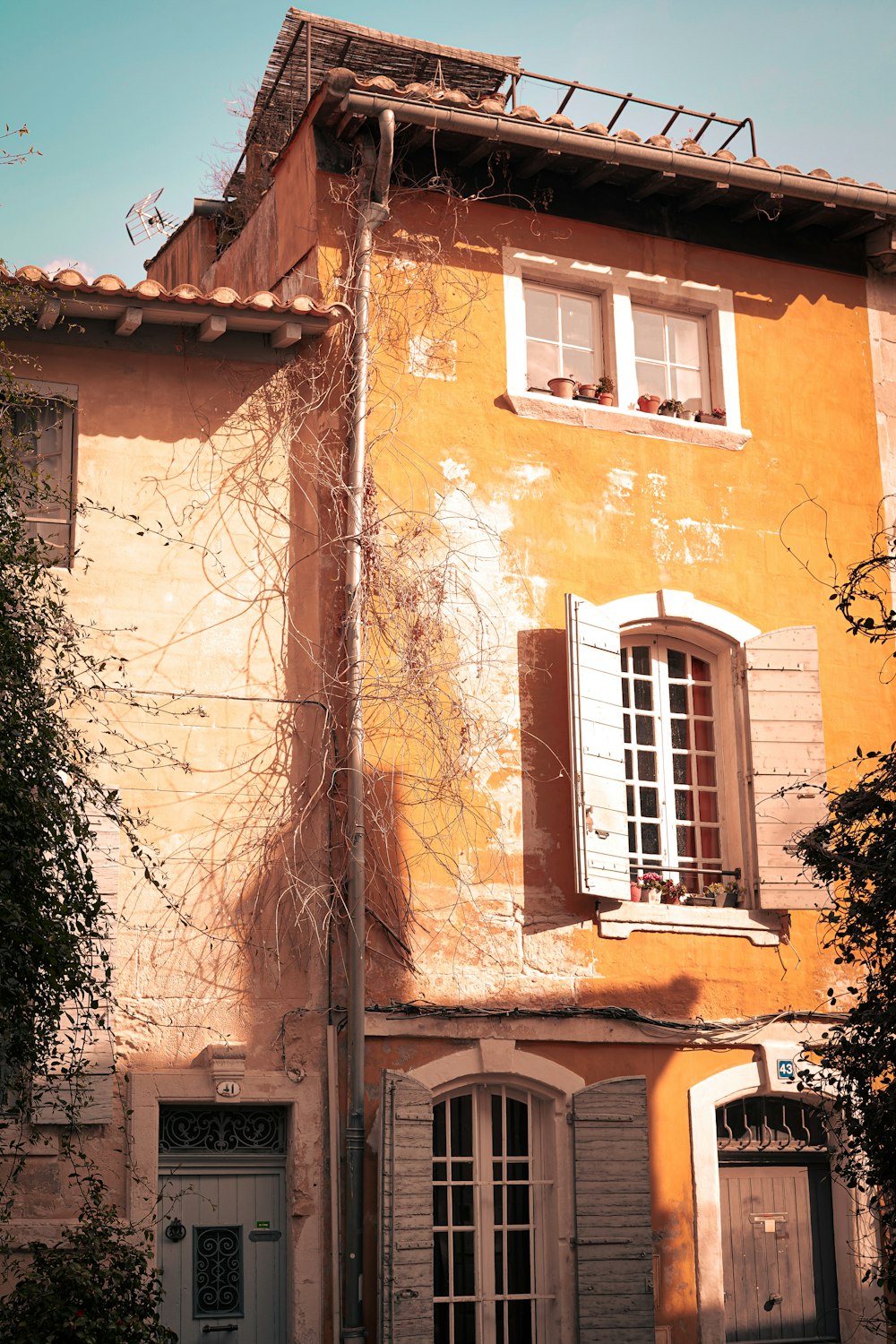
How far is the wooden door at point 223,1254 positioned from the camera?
31.5ft

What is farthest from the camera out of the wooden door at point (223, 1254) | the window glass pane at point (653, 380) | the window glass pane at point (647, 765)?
the window glass pane at point (653, 380)

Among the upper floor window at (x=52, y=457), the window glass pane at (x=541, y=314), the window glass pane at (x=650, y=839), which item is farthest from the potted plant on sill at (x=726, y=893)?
the upper floor window at (x=52, y=457)

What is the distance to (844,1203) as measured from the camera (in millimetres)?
11398

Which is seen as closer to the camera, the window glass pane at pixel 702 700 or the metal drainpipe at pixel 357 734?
the metal drainpipe at pixel 357 734

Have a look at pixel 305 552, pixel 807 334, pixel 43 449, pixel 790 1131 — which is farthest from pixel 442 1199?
pixel 807 334

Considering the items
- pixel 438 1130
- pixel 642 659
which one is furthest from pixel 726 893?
pixel 438 1130

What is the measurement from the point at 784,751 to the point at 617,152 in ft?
13.5

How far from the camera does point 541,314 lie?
39.7 feet

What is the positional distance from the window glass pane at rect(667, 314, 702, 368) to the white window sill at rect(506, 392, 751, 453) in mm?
542

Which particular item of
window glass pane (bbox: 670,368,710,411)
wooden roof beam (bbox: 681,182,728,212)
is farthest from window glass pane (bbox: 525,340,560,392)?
wooden roof beam (bbox: 681,182,728,212)

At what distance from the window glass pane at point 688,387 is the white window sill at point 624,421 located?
0.86 feet

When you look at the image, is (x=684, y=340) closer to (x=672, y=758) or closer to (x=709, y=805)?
(x=672, y=758)

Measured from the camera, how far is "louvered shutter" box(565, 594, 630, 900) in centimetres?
1077

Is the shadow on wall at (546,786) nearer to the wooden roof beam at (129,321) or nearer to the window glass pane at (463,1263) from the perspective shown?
the window glass pane at (463,1263)
